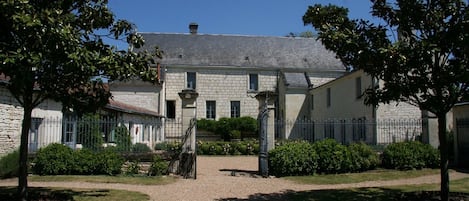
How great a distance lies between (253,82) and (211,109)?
4.14 meters

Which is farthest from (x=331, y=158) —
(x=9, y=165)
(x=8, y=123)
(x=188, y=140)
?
(x=8, y=123)

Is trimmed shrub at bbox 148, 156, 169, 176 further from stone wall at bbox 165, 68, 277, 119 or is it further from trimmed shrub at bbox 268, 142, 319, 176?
stone wall at bbox 165, 68, 277, 119

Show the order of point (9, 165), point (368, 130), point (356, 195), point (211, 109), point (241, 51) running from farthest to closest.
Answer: point (241, 51) < point (211, 109) < point (368, 130) < point (9, 165) < point (356, 195)

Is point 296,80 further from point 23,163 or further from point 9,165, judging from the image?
point 23,163

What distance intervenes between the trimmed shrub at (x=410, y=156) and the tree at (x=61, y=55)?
30.9 feet

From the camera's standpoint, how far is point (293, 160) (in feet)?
44.3

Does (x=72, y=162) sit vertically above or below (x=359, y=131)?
below

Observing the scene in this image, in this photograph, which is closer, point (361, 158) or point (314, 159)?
point (314, 159)

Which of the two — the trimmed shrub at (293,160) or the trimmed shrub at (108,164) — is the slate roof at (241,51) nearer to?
the trimmed shrub at (108,164)

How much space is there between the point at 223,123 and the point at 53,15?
2450 centimetres

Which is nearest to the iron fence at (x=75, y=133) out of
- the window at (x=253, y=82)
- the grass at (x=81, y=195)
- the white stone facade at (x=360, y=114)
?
the grass at (x=81, y=195)

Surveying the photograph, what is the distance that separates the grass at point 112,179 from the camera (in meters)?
12.2

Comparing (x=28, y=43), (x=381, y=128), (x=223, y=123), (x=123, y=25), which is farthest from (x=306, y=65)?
(x=28, y=43)

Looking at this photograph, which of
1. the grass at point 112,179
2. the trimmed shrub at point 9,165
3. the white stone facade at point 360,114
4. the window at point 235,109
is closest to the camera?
the grass at point 112,179
